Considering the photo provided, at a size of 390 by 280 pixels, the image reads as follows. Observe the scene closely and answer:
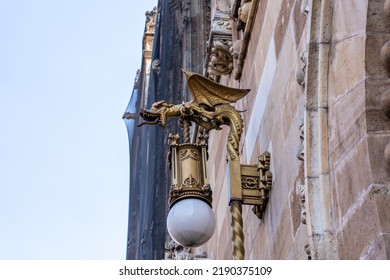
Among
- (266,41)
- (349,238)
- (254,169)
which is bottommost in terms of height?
(349,238)

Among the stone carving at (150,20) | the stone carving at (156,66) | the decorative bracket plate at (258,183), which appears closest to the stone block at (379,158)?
the decorative bracket plate at (258,183)

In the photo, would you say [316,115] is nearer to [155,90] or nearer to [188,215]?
[188,215]

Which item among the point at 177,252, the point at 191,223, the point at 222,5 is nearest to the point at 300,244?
the point at 191,223

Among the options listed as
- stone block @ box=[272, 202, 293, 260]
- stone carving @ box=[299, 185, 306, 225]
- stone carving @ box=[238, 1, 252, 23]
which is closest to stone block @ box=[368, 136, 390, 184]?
stone carving @ box=[299, 185, 306, 225]

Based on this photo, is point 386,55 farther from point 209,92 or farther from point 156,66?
point 156,66

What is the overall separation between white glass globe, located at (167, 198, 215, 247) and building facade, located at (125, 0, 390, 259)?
Result: 1.35 ft

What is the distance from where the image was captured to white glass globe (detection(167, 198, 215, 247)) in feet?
18.6

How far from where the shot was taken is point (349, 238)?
4352mm

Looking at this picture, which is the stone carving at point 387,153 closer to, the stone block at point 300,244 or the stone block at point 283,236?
the stone block at point 300,244

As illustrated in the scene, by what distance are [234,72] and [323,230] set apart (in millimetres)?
3205

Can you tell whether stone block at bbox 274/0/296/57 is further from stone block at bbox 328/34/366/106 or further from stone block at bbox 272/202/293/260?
stone block at bbox 328/34/366/106

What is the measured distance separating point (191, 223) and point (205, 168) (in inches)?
25.4

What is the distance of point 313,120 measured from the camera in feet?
16.0
